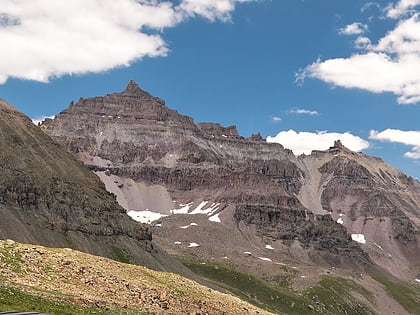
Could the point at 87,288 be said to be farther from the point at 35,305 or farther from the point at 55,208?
the point at 55,208

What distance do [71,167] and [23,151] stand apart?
20.8 metres

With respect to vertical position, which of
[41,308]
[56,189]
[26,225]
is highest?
[56,189]

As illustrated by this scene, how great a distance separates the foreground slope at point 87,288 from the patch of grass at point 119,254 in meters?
91.8

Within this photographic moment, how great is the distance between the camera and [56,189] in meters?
179

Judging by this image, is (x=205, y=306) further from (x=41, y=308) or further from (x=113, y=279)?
(x=41, y=308)

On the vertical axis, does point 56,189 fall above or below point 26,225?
above

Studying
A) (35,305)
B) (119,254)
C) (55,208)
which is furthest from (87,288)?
(55,208)

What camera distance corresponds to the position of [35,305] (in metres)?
45.5

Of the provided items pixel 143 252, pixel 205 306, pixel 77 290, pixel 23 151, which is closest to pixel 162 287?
pixel 205 306

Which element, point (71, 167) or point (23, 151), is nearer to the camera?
point (23, 151)

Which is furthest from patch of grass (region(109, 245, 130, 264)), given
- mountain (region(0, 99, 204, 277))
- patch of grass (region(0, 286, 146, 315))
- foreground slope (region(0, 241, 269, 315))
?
patch of grass (region(0, 286, 146, 315))

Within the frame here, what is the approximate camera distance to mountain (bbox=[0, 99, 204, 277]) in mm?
155250

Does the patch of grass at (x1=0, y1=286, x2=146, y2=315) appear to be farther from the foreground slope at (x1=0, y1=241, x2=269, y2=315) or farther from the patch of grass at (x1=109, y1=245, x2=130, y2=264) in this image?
the patch of grass at (x1=109, y1=245, x2=130, y2=264)

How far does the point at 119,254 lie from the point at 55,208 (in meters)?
24.0
